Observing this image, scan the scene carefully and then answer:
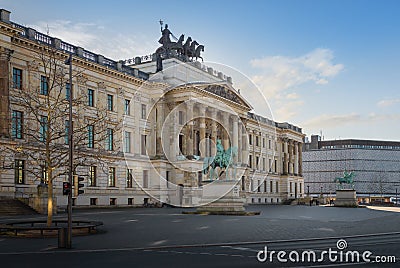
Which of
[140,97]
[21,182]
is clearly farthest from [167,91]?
[21,182]

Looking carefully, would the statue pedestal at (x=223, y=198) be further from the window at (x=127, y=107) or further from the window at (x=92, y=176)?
the window at (x=127, y=107)

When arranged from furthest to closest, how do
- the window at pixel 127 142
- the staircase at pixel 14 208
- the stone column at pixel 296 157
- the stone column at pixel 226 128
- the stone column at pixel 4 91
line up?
the stone column at pixel 296 157 < the stone column at pixel 226 128 < the window at pixel 127 142 < the stone column at pixel 4 91 < the staircase at pixel 14 208

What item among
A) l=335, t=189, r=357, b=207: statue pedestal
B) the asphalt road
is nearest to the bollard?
the asphalt road

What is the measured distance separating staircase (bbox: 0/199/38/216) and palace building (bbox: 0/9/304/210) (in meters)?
1.06

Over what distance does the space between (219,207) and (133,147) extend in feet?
86.5

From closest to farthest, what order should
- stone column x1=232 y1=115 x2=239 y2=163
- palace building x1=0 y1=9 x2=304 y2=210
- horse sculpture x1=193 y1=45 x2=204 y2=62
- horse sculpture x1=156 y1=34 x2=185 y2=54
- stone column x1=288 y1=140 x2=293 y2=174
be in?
1. palace building x1=0 y1=9 x2=304 y2=210
2. horse sculpture x1=156 y1=34 x2=185 y2=54
3. horse sculpture x1=193 y1=45 x2=204 y2=62
4. stone column x1=232 y1=115 x2=239 y2=163
5. stone column x1=288 y1=140 x2=293 y2=174

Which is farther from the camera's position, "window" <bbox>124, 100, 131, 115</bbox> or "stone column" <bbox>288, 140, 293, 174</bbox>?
"stone column" <bbox>288, 140, 293, 174</bbox>

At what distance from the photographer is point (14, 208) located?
41156 mm

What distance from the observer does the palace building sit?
46.9m

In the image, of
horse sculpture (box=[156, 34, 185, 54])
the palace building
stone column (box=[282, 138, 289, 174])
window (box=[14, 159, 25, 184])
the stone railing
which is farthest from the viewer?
stone column (box=[282, 138, 289, 174])

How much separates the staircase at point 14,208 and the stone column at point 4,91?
21.4 ft

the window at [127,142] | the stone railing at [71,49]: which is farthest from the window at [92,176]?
the stone railing at [71,49]

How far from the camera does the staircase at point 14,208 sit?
131 feet

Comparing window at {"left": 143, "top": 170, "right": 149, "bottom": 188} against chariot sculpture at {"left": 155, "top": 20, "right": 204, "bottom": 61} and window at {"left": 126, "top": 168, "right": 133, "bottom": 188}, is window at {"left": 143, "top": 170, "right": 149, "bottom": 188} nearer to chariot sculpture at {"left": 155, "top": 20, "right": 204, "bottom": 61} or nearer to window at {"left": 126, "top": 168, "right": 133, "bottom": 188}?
window at {"left": 126, "top": 168, "right": 133, "bottom": 188}
